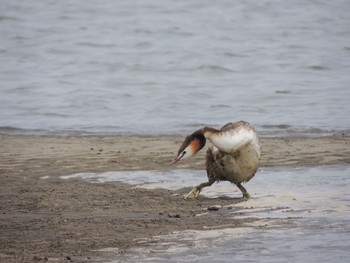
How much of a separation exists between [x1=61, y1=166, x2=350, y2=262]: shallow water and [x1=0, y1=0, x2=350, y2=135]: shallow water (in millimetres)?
4291

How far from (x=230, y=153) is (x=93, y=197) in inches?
52.3

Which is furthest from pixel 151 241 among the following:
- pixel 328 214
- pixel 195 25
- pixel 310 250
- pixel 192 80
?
pixel 195 25

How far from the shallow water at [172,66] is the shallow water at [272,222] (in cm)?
429

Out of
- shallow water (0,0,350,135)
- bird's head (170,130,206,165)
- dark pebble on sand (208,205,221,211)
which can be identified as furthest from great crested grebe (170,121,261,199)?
shallow water (0,0,350,135)

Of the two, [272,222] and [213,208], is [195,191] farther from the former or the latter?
[272,222]

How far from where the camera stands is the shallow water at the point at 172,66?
1773cm

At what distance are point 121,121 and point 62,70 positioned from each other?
6248mm

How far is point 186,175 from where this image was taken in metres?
12.1

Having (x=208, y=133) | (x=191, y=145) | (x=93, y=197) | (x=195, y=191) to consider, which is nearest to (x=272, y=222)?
(x=208, y=133)

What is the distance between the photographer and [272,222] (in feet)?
30.1

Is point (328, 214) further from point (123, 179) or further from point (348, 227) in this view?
point (123, 179)

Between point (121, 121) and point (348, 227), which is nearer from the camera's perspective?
point (348, 227)

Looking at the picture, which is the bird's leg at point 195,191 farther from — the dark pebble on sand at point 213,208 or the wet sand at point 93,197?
the dark pebble on sand at point 213,208

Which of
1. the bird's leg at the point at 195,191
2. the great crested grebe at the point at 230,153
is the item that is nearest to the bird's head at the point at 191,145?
the great crested grebe at the point at 230,153
